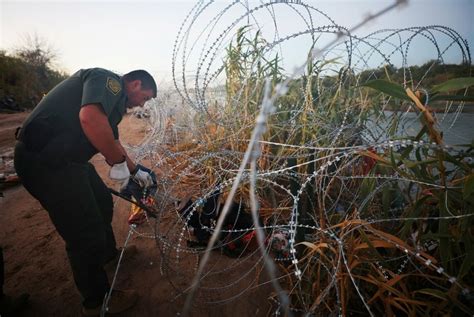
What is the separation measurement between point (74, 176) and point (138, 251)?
984 mm

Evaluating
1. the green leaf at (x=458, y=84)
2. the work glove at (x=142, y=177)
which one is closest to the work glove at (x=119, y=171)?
the work glove at (x=142, y=177)

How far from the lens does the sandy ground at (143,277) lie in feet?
5.57

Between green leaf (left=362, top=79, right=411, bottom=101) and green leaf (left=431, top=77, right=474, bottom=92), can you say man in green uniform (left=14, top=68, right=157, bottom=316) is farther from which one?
green leaf (left=431, top=77, right=474, bottom=92)

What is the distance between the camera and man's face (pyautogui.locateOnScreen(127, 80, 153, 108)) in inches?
83.5

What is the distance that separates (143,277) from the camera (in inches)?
78.3

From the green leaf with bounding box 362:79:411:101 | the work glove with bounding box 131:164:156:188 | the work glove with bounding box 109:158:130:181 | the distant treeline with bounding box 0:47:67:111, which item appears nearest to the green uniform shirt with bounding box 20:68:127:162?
the work glove with bounding box 109:158:130:181

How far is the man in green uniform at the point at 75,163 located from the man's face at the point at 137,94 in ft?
1.04

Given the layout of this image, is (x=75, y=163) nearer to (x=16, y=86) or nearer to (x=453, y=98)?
(x=453, y=98)

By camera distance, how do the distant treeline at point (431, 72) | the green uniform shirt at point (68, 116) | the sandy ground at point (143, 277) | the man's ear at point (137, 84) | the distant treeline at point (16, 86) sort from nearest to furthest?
the green uniform shirt at point (68, 116)
the sandy ground at point (143, 277)
the distant treeline at point (431, 72)
the man's ear at point (137, 84)
the distant treeline at point (16, 86)

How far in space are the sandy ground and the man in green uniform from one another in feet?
0.68

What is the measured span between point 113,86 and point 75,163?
61 centimetres

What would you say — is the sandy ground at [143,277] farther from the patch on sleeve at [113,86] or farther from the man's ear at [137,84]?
the man's ear at [137,84]

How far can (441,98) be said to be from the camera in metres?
1.19

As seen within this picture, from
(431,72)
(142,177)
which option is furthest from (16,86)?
(431,72)
